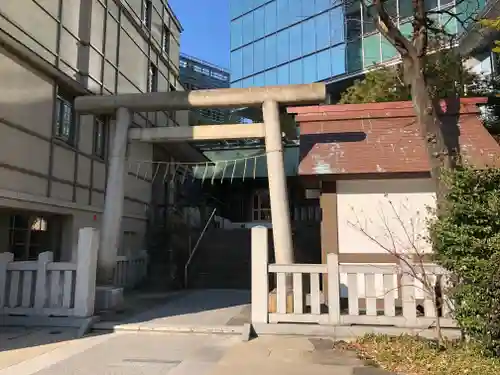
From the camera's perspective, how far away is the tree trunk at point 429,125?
6.82m

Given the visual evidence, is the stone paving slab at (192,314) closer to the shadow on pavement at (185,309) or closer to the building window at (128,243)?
the shadow on pavement at (185,309)

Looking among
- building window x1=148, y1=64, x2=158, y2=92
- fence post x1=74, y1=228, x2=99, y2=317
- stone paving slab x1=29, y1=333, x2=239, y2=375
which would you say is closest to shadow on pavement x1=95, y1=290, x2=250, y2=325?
fence post x1=74, y1=228, x2=99, y2=317

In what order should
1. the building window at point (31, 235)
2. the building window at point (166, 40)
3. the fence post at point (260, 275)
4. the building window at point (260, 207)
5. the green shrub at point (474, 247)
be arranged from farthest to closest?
the building window at point (260, 207) → the building window at point (166, 40) → the building window at point (31, 235) → the fence post at point (260, 275) → the green shrub at point (474, 247)

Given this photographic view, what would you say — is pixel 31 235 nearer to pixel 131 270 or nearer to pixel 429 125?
pixel 131 270

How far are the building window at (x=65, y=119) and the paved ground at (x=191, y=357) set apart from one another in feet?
18.4

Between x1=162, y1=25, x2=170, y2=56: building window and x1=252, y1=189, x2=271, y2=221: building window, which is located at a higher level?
x1=162, y1=25, x2=170, y2=56: building window

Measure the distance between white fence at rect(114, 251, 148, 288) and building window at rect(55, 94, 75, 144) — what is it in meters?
3.38

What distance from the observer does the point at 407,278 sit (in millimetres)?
6941

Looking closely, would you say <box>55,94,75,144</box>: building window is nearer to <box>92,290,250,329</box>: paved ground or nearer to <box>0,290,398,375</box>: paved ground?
<box>92,290,250,329</box>: paved ground

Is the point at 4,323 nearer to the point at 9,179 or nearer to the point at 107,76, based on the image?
the point at 9,179

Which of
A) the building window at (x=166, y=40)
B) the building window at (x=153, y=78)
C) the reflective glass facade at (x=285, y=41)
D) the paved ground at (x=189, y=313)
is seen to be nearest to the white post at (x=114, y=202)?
the paved ground at (x=189, y=313)

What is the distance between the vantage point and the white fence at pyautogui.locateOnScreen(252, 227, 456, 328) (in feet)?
22.6

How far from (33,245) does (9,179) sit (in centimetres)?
289

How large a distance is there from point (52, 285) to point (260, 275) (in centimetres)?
365
